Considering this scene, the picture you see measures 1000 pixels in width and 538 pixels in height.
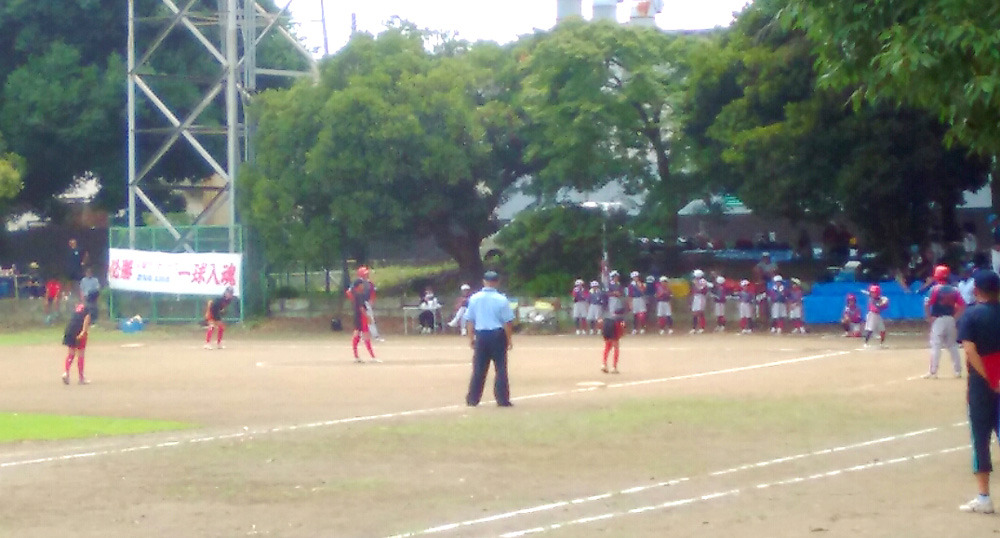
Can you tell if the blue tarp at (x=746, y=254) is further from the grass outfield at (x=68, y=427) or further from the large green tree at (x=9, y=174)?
the grass outfield at (x=68, y=427)

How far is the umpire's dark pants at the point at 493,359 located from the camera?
1859 cm

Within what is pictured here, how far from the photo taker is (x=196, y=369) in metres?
27.8

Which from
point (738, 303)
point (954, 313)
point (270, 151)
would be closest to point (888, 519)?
point (954, 313)

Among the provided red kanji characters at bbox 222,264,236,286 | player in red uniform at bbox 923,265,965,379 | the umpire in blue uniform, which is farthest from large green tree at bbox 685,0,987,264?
the umpire in blue uniform

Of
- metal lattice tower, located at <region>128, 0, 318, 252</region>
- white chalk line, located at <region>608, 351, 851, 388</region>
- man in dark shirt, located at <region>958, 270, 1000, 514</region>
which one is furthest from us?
metal lattice tower, located at <region>128, 0, 318, 252</region>

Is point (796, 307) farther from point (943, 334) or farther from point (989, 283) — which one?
point (989, 283)

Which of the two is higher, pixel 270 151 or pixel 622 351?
pixel 270 151

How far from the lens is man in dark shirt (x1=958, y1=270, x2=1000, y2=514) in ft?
34.2

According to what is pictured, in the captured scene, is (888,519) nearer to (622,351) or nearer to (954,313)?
(954,313)

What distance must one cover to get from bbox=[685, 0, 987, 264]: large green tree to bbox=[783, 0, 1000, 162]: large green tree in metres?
20.2

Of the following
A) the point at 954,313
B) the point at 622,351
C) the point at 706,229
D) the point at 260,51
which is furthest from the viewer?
the point at 706,229

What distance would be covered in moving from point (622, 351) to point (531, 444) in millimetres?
15797

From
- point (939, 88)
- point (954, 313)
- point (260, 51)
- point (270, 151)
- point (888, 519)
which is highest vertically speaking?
point (260, 51)

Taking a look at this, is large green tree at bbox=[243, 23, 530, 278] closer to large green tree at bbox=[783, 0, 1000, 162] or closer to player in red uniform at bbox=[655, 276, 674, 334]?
player in red uniform at bbox=[655, 276, 674, 334]
